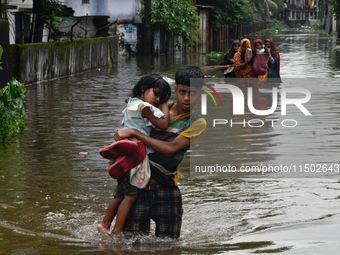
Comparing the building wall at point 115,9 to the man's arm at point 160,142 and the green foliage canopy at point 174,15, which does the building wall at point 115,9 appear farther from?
the man's arm at point 160,142

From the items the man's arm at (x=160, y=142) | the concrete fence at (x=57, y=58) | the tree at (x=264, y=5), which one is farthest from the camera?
the tree at (x=264, y=5)

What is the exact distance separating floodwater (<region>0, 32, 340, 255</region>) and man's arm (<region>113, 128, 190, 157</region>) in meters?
0.75

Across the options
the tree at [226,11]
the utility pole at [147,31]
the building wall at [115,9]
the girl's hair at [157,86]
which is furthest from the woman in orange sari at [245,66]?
the tree at [226,11]

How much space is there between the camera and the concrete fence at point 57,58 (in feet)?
71.6

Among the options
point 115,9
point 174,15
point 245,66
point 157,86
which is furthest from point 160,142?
point 115,9

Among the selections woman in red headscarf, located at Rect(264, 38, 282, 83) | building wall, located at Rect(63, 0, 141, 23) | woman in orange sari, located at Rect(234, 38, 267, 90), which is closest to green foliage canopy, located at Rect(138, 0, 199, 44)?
building wall, located at Rect(63, 0, 141, 23)

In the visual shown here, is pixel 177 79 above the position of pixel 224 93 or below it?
above

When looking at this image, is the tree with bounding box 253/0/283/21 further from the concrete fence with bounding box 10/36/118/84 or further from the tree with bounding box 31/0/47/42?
the tree with bounding box 31/0/47/42

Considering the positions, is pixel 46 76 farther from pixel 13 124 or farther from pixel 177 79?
pixel 177 79

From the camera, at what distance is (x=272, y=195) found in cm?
880

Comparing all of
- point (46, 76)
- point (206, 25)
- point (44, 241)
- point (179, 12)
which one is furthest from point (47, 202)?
point (206, 25)

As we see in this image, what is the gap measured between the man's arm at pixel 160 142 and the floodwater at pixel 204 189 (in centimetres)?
75

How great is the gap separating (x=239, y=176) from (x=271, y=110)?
21.9ft

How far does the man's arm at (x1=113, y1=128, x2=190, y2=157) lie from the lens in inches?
244
